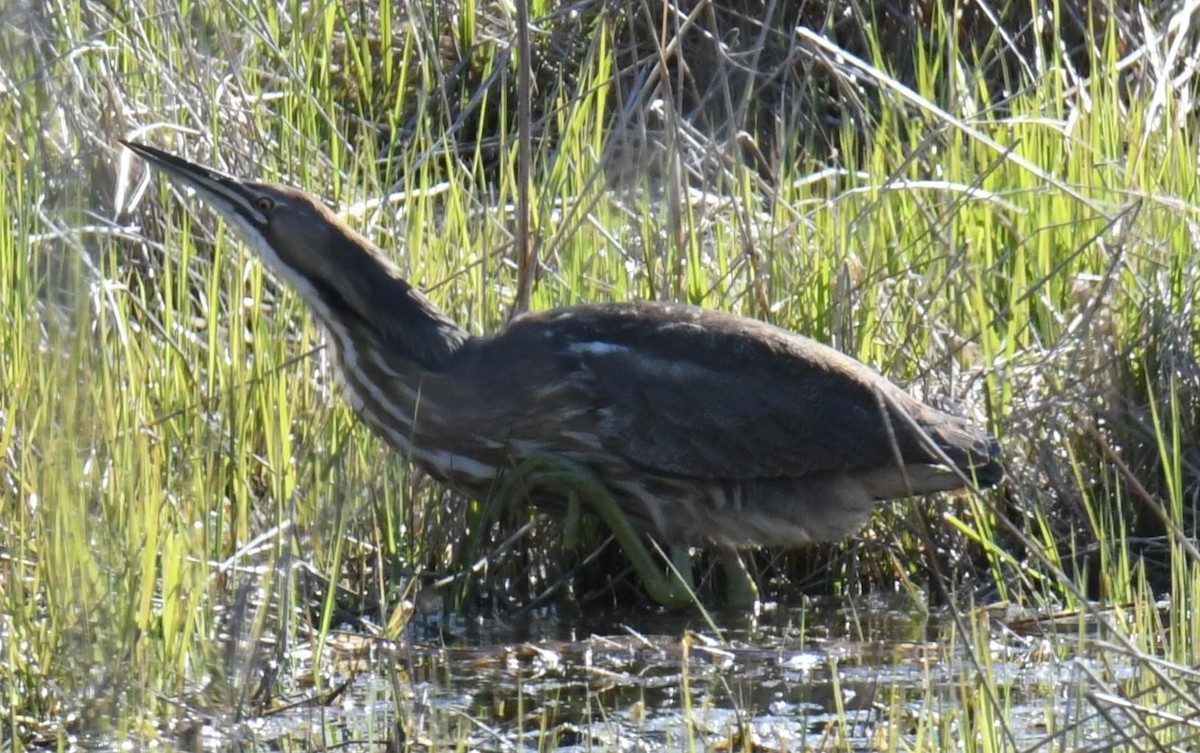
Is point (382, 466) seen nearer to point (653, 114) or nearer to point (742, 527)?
point (742, 527)

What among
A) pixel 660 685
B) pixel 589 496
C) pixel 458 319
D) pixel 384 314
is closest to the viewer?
pixel 660 685

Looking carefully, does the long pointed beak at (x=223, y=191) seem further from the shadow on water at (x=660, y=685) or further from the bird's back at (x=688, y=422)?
the shadow on water at (x=660, y=685)

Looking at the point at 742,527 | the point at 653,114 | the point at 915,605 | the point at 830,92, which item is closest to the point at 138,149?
the point at 742,527

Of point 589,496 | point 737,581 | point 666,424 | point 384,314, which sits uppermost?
point 384,314

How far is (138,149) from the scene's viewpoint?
3.86 meters

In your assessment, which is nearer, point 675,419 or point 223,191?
point 675,419

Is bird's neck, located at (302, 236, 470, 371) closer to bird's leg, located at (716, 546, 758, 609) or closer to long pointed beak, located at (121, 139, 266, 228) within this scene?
long pointed beak, located at (121, 139, 266, 228)

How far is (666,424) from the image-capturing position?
3877 millimetres

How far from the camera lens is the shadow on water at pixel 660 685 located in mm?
2846

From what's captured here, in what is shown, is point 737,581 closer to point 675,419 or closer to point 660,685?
point 675,419

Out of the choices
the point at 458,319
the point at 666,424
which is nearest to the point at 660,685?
the point at 666,424

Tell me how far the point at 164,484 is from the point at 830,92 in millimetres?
3234

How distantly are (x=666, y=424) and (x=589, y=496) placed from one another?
0.20 m

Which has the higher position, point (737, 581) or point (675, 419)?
point (675, 419)
